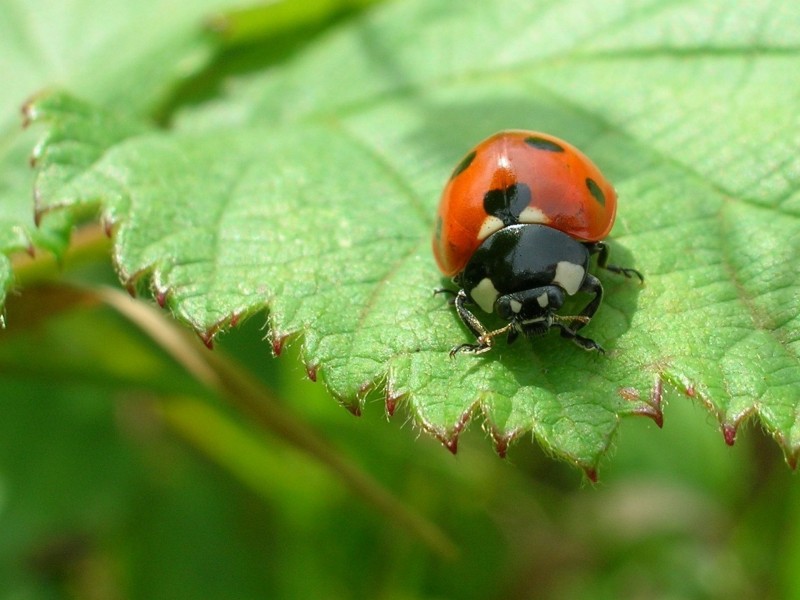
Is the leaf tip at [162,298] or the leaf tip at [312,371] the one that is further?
the leaf tip at [162,298]

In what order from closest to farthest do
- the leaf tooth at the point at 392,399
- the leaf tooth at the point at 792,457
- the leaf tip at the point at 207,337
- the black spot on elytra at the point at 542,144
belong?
the leaf tooth at the point at 792,457 < the leaf tooth at the point at 392,399 < the leaf tip at the point at 207,337 < the black spot on elytra at the point at 542,144

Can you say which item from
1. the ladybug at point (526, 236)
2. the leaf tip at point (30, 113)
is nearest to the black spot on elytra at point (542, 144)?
the ladybug at point (526, 236)

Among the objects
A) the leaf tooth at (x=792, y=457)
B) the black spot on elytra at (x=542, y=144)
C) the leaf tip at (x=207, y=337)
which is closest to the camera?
the leaf tooth at (x=792, y=457)

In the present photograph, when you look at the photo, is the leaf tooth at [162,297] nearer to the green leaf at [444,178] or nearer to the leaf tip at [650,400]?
the green leaf at [444,178]

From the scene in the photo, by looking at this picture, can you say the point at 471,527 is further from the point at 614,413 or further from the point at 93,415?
the point at 614,413

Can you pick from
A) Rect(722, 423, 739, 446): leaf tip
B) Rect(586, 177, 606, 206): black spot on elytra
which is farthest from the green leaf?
Rect(586, 177, 606, 206): black spot on elytra

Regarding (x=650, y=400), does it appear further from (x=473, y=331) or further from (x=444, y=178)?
(x=444, y=178)
